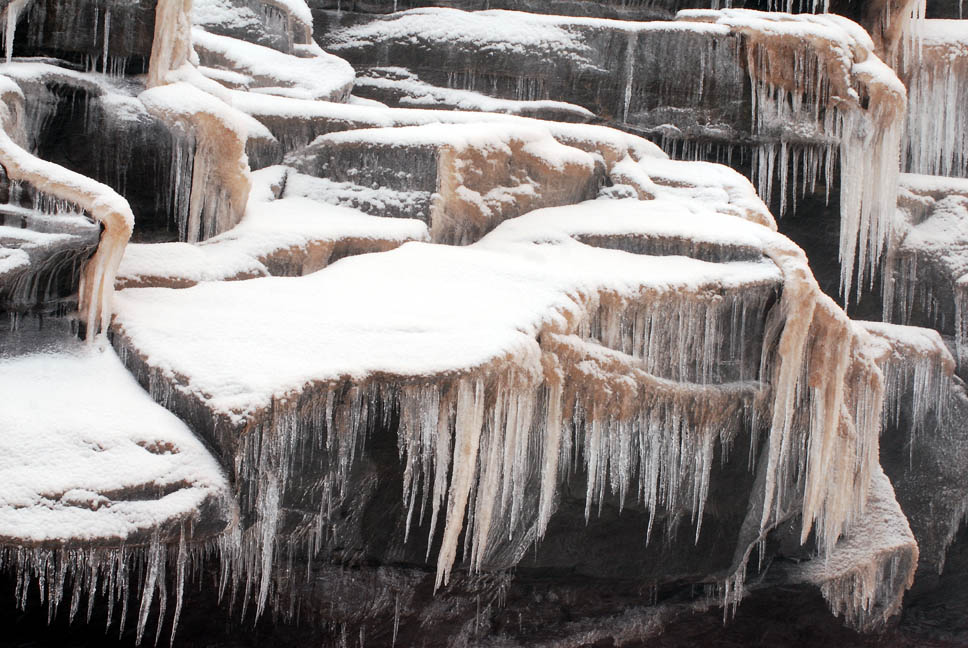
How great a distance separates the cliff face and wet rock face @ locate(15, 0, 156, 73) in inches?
0.8

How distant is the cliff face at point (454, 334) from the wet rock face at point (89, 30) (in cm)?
2

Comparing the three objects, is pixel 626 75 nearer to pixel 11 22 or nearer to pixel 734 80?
pixel 734 80

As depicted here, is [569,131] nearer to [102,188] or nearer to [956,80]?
[102,188]

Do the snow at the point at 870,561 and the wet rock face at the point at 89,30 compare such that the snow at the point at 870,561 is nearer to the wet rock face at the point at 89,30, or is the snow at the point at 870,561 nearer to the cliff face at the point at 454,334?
the cliff face at the point at 454,334

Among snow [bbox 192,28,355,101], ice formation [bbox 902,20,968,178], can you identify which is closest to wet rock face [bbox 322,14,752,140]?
snow [bbox 192,28,355,101]

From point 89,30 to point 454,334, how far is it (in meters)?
3.19

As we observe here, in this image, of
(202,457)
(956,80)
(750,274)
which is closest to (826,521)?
(750,274)

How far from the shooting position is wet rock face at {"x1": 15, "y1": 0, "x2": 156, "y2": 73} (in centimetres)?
585

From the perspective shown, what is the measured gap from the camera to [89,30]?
5.95 metres

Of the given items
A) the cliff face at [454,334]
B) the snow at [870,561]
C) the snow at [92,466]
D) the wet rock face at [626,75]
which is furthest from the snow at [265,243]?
the snow at [870,561]

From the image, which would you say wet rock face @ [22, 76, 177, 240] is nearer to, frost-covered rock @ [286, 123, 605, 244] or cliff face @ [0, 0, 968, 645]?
cliff face @ [0, 0, 968, 645]

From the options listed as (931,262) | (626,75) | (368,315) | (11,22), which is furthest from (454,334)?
(931,262)

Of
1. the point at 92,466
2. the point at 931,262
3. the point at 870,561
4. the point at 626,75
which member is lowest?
the point at 870,561

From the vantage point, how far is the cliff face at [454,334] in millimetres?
4164
